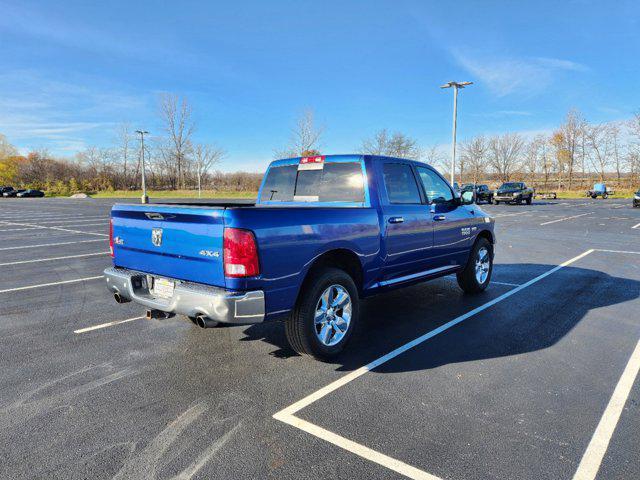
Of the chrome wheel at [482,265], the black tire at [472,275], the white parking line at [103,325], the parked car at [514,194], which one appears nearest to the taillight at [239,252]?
the white parking line at [103,325]

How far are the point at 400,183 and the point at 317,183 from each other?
0.97m

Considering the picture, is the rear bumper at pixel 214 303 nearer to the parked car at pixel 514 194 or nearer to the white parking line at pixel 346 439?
the white parking line at pixel 346 439

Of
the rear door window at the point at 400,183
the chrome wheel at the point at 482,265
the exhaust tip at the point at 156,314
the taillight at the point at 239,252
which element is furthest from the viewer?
the chrome wheel at the point at 482,265

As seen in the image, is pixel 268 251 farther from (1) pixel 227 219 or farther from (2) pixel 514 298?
(2) pixel 514 298

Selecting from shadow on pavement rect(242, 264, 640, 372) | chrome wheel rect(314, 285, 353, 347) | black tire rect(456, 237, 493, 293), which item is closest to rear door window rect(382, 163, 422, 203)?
chrome wheel rect(314, 285, 353, 347)

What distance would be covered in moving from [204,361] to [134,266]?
111 centimetres

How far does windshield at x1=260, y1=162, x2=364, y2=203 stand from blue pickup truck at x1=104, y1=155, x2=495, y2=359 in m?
0.01

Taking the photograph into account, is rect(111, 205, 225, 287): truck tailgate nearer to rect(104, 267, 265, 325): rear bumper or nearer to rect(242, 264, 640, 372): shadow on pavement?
rect(104, 267, 265, 325): rear bumper

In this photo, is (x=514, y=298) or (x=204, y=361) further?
(x=514, y=298)

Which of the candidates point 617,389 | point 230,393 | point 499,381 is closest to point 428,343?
point 499,381

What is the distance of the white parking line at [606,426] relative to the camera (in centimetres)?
244

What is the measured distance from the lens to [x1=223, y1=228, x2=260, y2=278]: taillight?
3090 millimetres

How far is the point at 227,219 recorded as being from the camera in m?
3.09

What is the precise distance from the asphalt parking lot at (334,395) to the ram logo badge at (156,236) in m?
1.14
